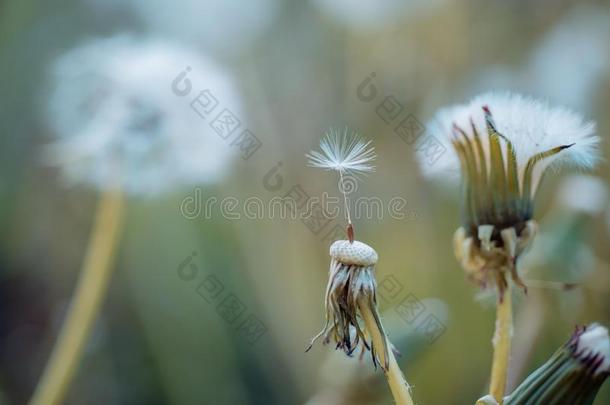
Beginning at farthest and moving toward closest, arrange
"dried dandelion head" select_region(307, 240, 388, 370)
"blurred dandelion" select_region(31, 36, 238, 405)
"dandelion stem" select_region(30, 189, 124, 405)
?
"blurred dandelion" select_region(31, 36, 238, 405) < "dandelion stem" select_region(30, 189, 124, 405) < "dried dandelion head" select_region(307, 240, 388, 370)

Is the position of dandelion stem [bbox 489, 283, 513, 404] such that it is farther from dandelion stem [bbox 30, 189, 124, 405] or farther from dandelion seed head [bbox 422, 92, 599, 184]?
dandelion stem [bbox 30, 189, 124, 405]

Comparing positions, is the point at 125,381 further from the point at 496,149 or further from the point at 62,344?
the point at 496,149

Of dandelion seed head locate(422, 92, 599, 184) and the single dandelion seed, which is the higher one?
the single dandelion seed

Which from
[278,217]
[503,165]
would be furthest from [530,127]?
[278,217]

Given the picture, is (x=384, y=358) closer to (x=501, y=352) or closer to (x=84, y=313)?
(x=501, y=352)

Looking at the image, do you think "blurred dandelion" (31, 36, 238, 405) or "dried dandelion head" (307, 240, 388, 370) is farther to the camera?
"blurred dandelion" (31, 36, 238, 405)

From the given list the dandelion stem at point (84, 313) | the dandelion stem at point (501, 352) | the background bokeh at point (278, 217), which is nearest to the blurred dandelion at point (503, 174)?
the dandelion stem at point (501, 352)

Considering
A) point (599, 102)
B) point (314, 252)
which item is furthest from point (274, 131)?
point (599, 102)

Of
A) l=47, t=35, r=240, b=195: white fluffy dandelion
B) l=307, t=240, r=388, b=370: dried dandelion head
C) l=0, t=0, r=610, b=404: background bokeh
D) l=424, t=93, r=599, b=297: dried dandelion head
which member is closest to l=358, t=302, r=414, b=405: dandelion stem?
l=307, t=240, r=388, b=370: dried dandelion head
